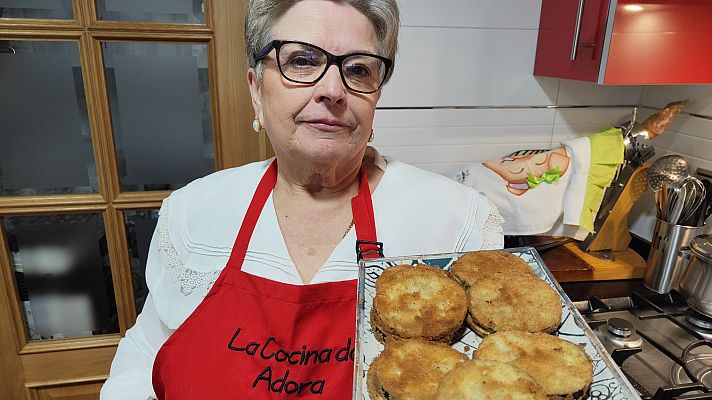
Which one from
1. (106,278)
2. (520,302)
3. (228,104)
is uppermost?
(228,104)

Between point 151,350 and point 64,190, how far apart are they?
29.8 inches

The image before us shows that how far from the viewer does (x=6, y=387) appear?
64.7 inches

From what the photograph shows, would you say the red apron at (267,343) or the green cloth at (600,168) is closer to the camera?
the red apron at (267,343)

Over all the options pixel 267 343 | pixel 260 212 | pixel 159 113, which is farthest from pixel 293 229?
pixel 159 113

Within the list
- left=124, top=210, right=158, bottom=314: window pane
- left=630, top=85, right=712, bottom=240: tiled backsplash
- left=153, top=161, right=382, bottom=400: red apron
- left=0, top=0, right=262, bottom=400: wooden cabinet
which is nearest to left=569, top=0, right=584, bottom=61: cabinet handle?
left=630, top=85, right=712, bottom=240: tiled backsplash

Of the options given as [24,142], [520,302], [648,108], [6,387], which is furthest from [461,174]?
[6,387]

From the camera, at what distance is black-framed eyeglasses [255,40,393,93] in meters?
0.85

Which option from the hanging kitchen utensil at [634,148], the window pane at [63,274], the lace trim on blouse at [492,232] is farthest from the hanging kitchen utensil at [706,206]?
the window pane at [63,274]

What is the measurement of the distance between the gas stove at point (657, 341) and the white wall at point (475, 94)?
0.62 m

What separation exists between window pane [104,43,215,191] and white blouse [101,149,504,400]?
52cm

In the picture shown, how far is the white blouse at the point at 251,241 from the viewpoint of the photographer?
38.5 inches

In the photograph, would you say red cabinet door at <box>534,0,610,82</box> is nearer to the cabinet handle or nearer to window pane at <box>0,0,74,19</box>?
the cabinet handle

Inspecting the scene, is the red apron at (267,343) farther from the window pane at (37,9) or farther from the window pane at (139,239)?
the window pane at (37,9)

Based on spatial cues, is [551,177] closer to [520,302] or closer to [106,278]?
[520,302]
